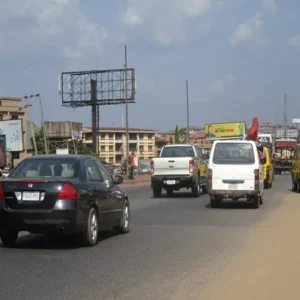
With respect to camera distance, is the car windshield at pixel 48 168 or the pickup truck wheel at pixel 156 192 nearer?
the car windshield at pixel 48 168

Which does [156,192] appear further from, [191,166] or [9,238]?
[9,238]

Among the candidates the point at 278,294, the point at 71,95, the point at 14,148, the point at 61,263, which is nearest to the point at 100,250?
the point at 61,263

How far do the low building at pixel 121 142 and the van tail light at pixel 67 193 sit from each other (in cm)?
10794

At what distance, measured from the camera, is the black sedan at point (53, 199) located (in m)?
10.3

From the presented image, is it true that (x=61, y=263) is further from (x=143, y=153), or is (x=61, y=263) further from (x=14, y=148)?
(x=143, y=153)

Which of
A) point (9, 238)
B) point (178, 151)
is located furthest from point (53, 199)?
point (178, 151)

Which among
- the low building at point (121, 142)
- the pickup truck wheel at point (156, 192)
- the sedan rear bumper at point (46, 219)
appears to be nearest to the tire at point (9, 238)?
the sedan rear bumper at point (46, 219)

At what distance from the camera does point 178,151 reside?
2588cm

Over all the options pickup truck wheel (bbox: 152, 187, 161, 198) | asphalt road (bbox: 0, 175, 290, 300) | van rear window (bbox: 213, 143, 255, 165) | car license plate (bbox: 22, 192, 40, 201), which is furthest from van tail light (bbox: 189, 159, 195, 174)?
car license plate (bbox: 22, 192, 40, 201)

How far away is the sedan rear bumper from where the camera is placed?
407 inches

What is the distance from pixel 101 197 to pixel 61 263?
2408mm

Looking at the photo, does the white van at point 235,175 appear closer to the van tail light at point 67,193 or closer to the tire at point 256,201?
the tire at point 256,201

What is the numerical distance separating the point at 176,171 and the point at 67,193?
14.8m

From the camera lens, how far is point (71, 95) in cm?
6862
